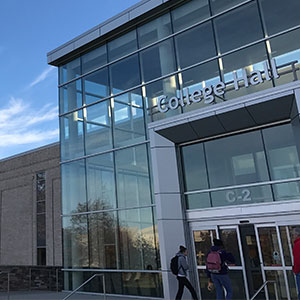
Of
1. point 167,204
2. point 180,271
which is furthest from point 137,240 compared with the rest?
point 180,271

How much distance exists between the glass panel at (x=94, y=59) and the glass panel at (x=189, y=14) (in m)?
3.60

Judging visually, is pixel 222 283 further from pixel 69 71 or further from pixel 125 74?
pixel 69 71

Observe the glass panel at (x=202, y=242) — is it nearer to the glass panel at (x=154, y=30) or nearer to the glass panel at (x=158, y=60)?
the glass panel at (x=158, y=60)

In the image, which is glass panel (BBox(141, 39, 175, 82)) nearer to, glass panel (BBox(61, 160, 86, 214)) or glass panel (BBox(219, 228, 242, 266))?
glass panel (BBox(61, 160, 86, 214))

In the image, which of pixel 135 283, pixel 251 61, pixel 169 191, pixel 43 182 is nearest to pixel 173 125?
pixel 169 191

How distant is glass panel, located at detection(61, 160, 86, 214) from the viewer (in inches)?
609

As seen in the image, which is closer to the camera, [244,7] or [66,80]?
[244,7]

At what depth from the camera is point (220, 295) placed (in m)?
9.93

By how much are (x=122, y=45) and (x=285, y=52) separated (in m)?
6.88

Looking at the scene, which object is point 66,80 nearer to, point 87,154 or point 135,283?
point 87,154

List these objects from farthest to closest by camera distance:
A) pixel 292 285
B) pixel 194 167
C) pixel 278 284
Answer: pixel 194 167 < pixel 278 284 < pixel 292 285

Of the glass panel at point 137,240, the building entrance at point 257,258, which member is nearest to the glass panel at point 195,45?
the glass panel at point 137,240

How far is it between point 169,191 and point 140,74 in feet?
15.8

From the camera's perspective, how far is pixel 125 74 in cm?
1504
